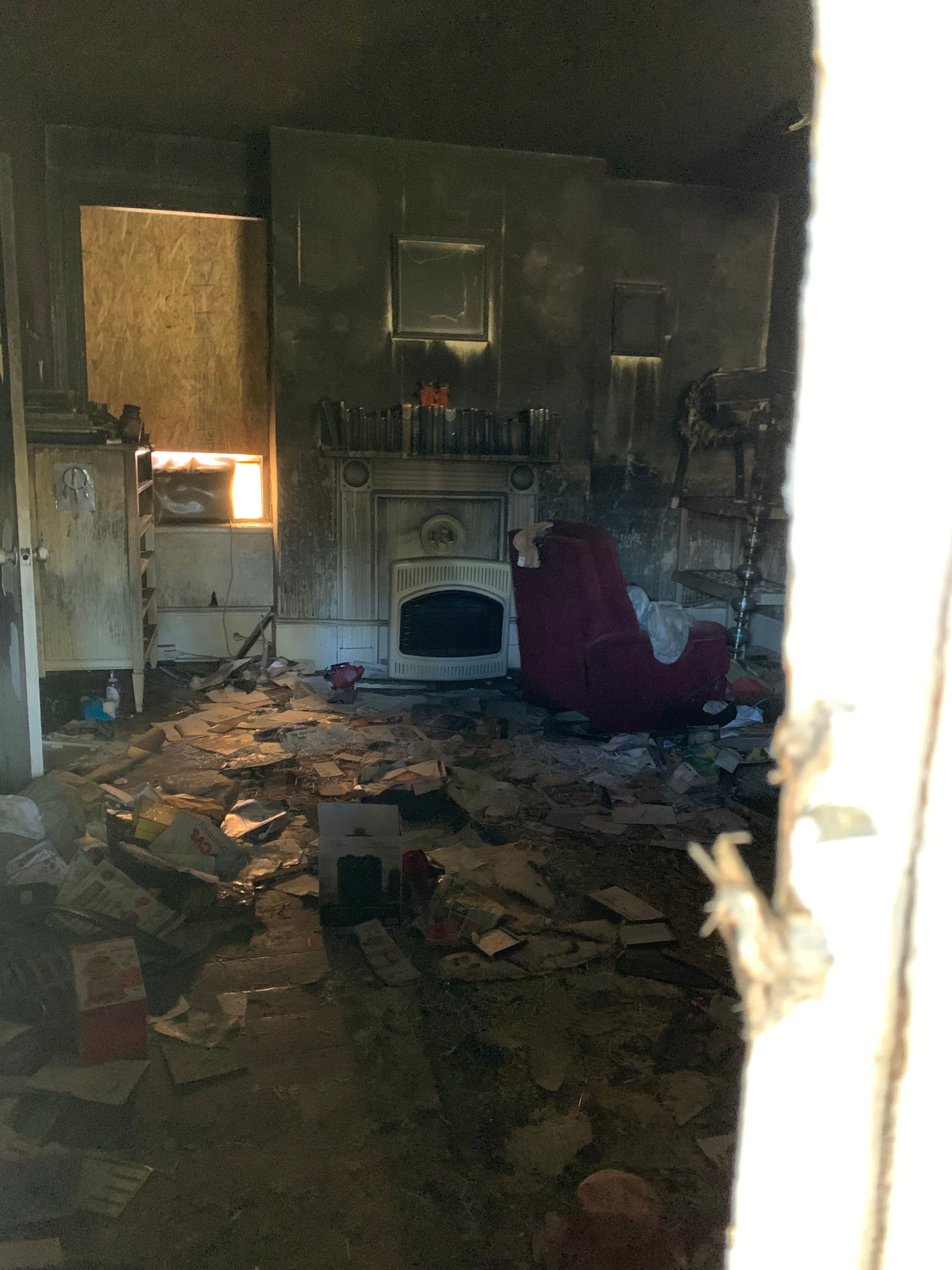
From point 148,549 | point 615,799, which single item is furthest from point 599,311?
point 615,799

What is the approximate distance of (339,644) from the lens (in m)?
6.00

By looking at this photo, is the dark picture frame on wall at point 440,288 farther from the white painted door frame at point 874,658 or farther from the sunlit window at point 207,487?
the white painted door frame at point 874,658

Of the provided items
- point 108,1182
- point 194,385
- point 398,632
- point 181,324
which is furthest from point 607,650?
point 181,324

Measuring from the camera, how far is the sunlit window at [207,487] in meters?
6.23

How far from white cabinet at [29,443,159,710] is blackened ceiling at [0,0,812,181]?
190 cm

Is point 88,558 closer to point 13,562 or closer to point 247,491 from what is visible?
point 13,562

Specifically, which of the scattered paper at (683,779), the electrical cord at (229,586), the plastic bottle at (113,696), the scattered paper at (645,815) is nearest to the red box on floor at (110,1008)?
the scattered paper at (645,815)

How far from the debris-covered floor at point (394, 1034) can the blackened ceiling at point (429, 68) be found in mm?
3290

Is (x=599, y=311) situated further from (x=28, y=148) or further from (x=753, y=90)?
(x=28, y=148)

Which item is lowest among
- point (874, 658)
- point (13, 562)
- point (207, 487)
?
point (13, 562)

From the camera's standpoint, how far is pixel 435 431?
18.9 feet

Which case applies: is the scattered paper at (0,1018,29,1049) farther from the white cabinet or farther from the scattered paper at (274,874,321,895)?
the white cabinet

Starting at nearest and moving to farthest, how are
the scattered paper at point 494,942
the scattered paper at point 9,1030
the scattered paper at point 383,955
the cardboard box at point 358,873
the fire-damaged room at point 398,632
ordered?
the fire-damaged room at point 398,632, the scattered paper at point 9,1030, the scattered paper at point 383,955, the scattered paper at point 494,942, the cardboard box at point 358,873

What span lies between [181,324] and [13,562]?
12.2ft
